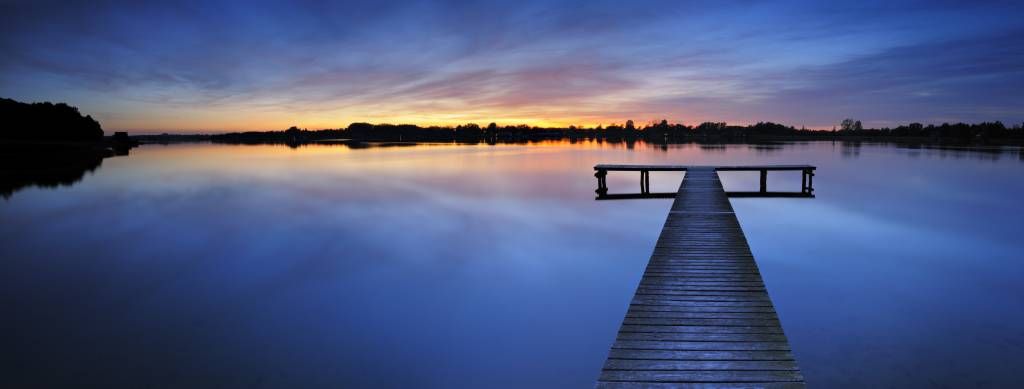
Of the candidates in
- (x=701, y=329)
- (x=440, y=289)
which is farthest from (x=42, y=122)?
(x=701, y=329)

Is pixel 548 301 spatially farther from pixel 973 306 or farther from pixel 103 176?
pixel 103 176

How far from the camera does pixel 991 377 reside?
20.6 ft

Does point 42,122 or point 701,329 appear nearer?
point 701,329

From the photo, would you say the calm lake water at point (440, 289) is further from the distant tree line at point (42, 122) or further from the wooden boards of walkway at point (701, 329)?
the distant tree line at point (42, 122)

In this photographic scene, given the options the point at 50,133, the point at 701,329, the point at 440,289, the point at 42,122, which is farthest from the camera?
the point at 50,133

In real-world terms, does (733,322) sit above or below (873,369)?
above

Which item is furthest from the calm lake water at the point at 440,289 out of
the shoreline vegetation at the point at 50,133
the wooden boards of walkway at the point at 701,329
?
the shoreline vegetation at the point at 50,133

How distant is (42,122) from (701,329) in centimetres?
9313

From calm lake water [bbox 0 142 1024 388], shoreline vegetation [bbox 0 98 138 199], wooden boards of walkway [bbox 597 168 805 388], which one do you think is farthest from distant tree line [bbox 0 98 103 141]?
wooden boards of walkway [bbox 597 168 805 388]

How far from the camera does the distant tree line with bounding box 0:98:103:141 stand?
2648 inches

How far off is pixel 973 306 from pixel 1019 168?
39271 mm

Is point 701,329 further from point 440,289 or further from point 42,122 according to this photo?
point 42,122

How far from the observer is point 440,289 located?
10.7 metres

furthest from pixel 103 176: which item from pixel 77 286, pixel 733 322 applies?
pixel 733 322
